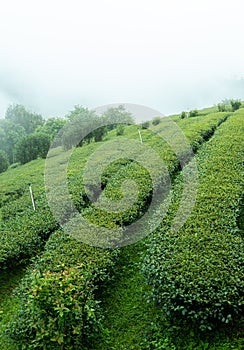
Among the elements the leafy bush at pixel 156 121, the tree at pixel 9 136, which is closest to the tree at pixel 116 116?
the leafy bush at pixel 156 121

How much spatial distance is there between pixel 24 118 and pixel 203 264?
4733 cm

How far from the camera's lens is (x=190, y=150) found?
12258mm

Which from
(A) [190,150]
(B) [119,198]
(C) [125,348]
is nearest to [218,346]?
(C) [125,348]

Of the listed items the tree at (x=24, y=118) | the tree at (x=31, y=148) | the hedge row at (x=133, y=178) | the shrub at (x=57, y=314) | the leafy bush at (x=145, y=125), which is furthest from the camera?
the tree at (x=24, y=118)

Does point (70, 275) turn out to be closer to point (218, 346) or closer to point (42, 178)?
point (218, 346)

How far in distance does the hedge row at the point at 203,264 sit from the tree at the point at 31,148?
18.8 meters

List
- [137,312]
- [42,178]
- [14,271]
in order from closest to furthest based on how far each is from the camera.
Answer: [137,312] < [14,271] < [42,178]

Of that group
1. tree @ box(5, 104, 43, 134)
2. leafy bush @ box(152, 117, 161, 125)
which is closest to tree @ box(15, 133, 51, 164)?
leafy bush @ box(152, 117, 161, 125)

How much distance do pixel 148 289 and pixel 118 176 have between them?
4393mm

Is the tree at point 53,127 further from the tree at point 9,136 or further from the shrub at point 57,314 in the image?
the shrub at point 57,314

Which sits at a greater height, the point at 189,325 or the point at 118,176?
the point at 118,176

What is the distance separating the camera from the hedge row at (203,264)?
4492mm

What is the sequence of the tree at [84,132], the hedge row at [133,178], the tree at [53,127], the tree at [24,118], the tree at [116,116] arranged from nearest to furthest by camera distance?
the hedge row at [133,178]
the tree at [84,132]
the tree at [116,116]
the tree at [53,127]
the tree at [24,118]

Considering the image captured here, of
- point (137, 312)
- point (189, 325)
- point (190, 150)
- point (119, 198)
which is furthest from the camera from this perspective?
point (190, 150)
